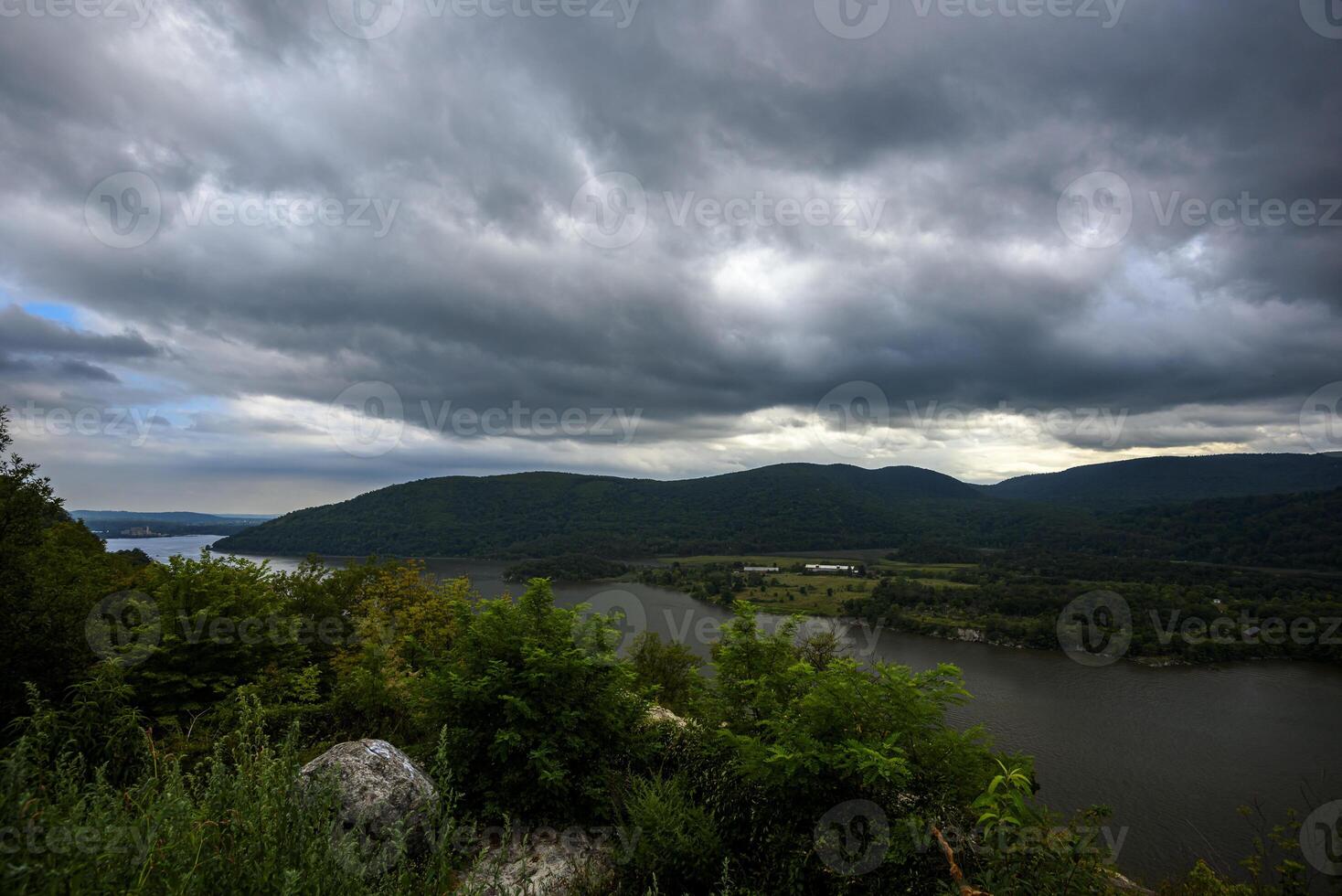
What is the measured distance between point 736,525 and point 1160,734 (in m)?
140

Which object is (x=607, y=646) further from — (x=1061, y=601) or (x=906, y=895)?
(x=1061, y=601)

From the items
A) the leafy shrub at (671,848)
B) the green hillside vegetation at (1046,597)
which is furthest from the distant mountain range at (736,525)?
the leafy shrub at (671,848)

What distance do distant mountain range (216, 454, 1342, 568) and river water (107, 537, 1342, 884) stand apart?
85.0 metres

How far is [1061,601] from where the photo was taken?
70.2m

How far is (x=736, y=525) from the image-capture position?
6905 inches

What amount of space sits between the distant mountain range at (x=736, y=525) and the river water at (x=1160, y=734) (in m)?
85.0

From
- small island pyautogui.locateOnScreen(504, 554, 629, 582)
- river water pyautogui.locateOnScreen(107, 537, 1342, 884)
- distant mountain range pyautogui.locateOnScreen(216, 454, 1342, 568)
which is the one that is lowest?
river water pyautogui.locateOnScreen(107, 537, 1342, 884)

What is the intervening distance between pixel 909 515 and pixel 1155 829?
6737 inches

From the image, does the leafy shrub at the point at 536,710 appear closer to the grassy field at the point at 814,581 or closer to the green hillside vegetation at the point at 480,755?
the green hillside vegetation at the point at 480,755

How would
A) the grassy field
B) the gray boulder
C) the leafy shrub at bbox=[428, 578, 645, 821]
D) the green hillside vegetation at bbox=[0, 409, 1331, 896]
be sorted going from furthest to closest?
the grassy field
the leafy shrub at bbox=[428, 578, 645, 821]
the gray boulder
the green hillside vegetation at bbox=[0, 409, 1331, 896]

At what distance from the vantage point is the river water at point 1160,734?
83.8ft

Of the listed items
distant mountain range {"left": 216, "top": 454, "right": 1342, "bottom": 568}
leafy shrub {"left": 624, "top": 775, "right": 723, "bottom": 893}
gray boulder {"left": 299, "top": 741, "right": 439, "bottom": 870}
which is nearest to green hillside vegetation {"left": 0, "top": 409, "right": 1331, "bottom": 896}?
leafy shrub {"left": 624, "top": 775, "right": 723, "bottom": 893}

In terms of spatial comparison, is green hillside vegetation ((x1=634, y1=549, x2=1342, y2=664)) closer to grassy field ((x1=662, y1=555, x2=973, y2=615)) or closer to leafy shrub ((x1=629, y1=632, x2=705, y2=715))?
grassy field ((x1=662, y1=555, x2=973, y2=615))

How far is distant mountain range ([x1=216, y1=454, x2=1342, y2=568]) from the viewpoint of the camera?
120m
